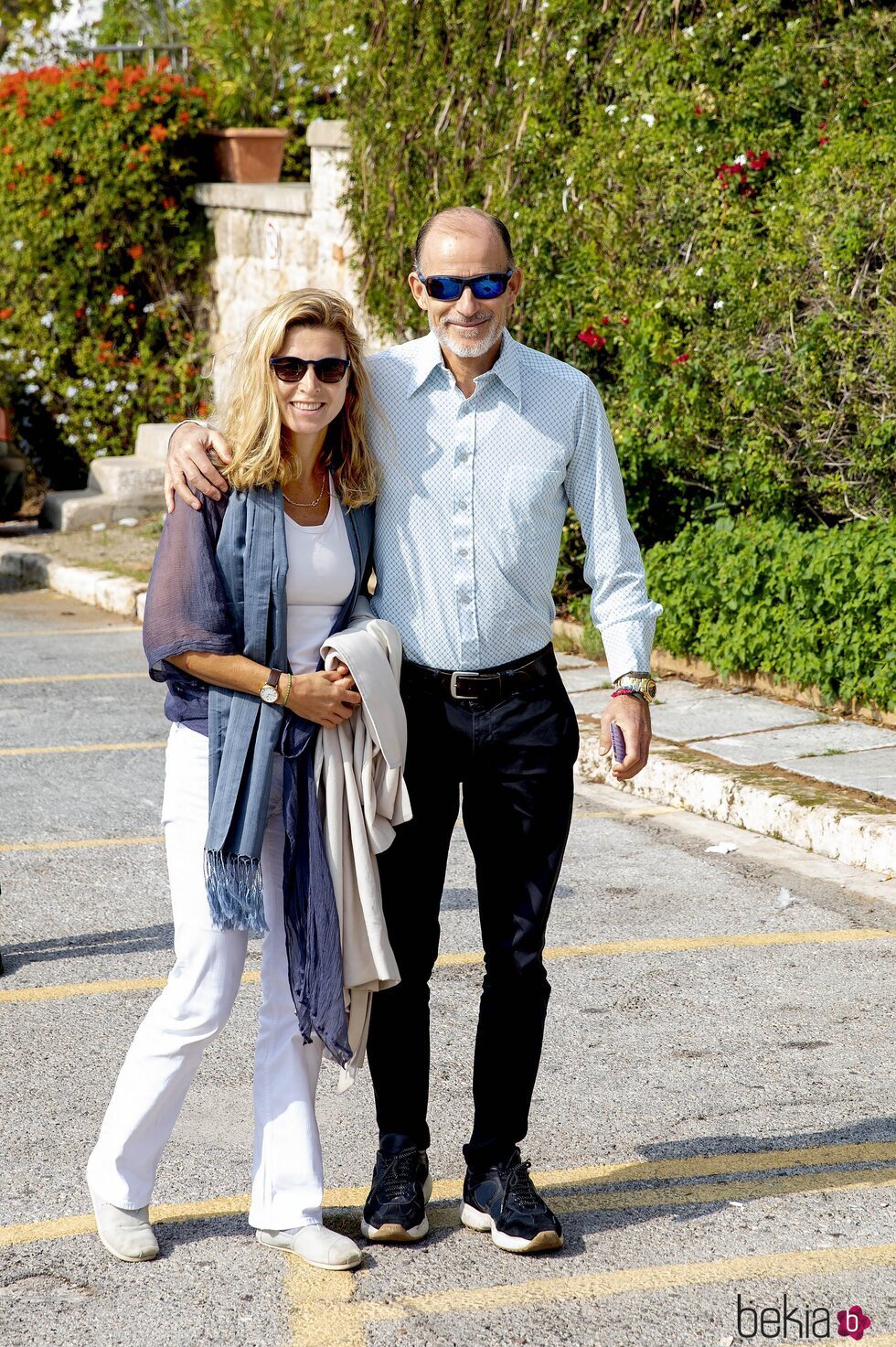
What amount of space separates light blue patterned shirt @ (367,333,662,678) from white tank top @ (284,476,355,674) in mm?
134

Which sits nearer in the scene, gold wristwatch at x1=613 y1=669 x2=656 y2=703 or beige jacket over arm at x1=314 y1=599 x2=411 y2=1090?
beige jacket over arm at x1=314 y1=599 x2=411 y2=1090

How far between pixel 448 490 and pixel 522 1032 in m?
1.12

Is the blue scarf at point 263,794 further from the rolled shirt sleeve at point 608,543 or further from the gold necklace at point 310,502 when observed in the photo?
the rolled shirt sleeve at point 608,543

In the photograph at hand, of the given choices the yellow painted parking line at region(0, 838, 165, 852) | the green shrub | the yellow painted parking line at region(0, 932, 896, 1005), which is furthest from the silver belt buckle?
the green shrub

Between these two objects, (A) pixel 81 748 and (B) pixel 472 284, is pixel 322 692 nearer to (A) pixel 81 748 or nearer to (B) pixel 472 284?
(B) pixel 472 284

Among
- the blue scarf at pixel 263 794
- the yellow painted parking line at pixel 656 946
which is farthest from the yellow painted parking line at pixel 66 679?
the blue scarf at pixel 263 794

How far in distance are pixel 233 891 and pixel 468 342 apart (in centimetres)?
116

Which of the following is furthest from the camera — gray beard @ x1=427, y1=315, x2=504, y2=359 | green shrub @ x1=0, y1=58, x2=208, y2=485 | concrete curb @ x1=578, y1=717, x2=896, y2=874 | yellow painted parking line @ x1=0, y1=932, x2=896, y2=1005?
green shrub @ x1=0, y1=58, x2=208, y2=485

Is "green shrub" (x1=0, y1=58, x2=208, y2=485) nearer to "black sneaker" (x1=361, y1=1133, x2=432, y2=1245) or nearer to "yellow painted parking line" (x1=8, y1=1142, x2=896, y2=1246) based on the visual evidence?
"yellow painted parking line" (x1=8, y1=1142, x2=896, y2=1246)

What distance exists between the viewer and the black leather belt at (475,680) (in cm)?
322

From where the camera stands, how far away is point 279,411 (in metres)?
3.05

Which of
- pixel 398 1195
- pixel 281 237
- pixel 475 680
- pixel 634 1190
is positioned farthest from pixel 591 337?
pixel 398 1195

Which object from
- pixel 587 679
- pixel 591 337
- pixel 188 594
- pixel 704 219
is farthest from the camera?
pixel 591 337

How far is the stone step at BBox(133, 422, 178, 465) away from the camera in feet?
46.3
